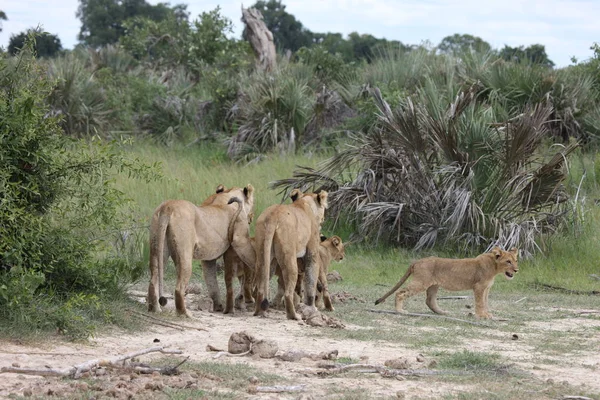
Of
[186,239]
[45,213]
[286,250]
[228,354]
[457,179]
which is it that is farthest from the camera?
[457,179]

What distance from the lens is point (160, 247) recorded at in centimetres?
960

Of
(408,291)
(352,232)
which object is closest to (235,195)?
(408,291)

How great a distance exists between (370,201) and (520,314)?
202 inches

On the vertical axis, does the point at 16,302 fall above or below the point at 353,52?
below

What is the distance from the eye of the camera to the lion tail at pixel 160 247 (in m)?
9.59

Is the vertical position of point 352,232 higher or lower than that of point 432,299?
higher

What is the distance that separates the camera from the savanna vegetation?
29.9ft

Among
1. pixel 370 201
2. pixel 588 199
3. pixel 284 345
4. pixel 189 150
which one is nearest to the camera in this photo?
pixel 284 345

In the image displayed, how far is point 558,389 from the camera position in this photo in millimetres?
7230

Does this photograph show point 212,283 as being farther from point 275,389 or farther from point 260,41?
point 260,41

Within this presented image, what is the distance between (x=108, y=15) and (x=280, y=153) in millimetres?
55306

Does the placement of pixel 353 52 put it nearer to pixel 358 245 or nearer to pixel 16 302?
pixel 358 245

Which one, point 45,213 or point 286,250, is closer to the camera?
point 45,213

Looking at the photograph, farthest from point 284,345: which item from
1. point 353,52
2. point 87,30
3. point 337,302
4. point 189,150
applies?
point 87,30
